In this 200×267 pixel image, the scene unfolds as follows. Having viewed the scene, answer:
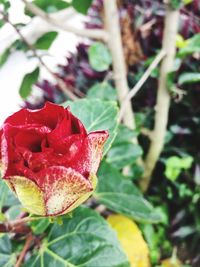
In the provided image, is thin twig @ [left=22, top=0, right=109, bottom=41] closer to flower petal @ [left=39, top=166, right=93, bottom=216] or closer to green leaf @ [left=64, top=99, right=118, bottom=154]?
green leaf @ [left=64, top=99, right=118, bottom=154]

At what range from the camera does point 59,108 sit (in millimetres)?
516

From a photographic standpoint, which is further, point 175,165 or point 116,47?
point 175,165

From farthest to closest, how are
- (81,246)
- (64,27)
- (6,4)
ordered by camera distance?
(64,27) < (6,4) < (81,246)

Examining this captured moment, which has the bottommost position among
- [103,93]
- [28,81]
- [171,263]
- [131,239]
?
[171,263]

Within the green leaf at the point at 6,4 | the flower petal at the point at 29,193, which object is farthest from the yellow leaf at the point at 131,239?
the flower petal at the point at 29,193

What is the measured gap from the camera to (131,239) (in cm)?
123

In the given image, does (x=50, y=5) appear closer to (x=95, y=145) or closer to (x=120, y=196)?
(x=120, y=196)

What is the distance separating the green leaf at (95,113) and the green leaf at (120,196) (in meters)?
0.18

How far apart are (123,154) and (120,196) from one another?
0.17 metres

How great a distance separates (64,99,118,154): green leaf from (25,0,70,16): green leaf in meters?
0.25

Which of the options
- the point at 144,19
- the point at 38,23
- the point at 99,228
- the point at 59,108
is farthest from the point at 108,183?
the point at 38,23

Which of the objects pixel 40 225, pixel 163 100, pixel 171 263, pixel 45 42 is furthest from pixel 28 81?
pixel 171 263

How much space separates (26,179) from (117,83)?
72 centimetres

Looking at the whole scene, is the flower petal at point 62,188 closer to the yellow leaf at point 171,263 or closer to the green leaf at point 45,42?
the green leaf at point 45,42
